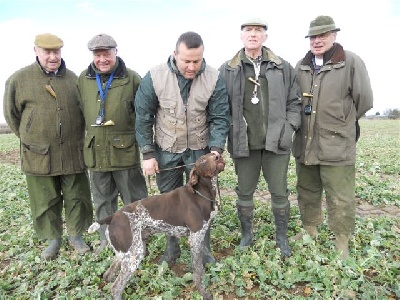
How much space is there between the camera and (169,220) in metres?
4.50

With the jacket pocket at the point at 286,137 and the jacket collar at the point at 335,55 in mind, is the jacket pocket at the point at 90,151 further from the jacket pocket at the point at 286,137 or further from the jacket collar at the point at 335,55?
the jacket collar at the point at 335,55

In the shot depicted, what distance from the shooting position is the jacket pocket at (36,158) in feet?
18.1

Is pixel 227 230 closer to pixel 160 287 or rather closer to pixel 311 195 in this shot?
pixel 311 195

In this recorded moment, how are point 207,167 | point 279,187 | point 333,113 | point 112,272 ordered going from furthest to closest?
point 279,187 → point 333,113 → point 112,272 → point 207,167

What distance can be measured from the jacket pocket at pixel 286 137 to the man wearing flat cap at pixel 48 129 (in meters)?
3.02

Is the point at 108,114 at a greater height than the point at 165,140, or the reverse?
the point at 108,114

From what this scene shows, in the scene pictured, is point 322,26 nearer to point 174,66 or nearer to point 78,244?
point 174,66

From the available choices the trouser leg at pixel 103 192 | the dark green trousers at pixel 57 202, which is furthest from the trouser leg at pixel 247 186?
the dark green trousers at pixel 57 202

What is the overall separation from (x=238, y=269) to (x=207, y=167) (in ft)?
5.15

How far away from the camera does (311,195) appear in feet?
19.5

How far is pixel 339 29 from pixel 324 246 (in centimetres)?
320

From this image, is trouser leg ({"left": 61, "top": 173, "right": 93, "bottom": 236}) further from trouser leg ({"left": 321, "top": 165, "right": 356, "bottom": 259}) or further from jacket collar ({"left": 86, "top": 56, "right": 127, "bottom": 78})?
trouser leg ({"left": 321, "top": 165, "right": 356, "bottom": 259})

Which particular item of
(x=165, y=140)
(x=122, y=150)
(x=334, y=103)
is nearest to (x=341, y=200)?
(x=334, y=103)

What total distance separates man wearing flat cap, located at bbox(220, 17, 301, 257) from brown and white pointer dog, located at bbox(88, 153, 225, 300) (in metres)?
0.92
